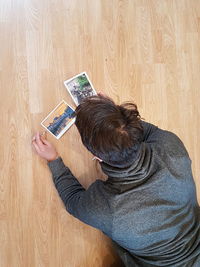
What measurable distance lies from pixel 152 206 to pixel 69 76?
0.87 meters

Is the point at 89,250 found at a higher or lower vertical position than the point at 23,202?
lower

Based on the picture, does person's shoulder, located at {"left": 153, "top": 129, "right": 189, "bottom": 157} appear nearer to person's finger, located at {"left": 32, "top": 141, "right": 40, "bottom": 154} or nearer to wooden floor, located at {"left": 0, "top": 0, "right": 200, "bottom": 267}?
wooden floor, located at {"left": 0, "top": 0, "right": 200, "bottom": 267}

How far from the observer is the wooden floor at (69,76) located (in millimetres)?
1368

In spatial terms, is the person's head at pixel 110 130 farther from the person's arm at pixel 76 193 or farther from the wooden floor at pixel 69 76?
the wooden floor at pixel 69 76

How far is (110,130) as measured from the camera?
2.70 ft

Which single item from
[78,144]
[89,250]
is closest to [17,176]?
[78,144]

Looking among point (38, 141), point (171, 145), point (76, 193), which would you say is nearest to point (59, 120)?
point (38, 141)

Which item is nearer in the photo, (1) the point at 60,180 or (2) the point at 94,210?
(2) the point at 94,210

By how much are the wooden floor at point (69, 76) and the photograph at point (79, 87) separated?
0.12 feet

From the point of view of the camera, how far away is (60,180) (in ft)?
4.30

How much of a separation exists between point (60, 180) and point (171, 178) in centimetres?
59

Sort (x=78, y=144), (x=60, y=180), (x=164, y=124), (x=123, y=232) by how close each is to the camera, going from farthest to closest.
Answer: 1. (x=164, y=124)
2. (x=78, y=144)
3. (x=60, y=180)
4. (x=123, y=232)

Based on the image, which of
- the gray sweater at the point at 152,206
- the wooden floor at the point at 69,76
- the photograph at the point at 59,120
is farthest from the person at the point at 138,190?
the photograph at the point at 59,120

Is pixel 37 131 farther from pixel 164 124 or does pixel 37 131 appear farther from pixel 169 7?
pixel 169 7
